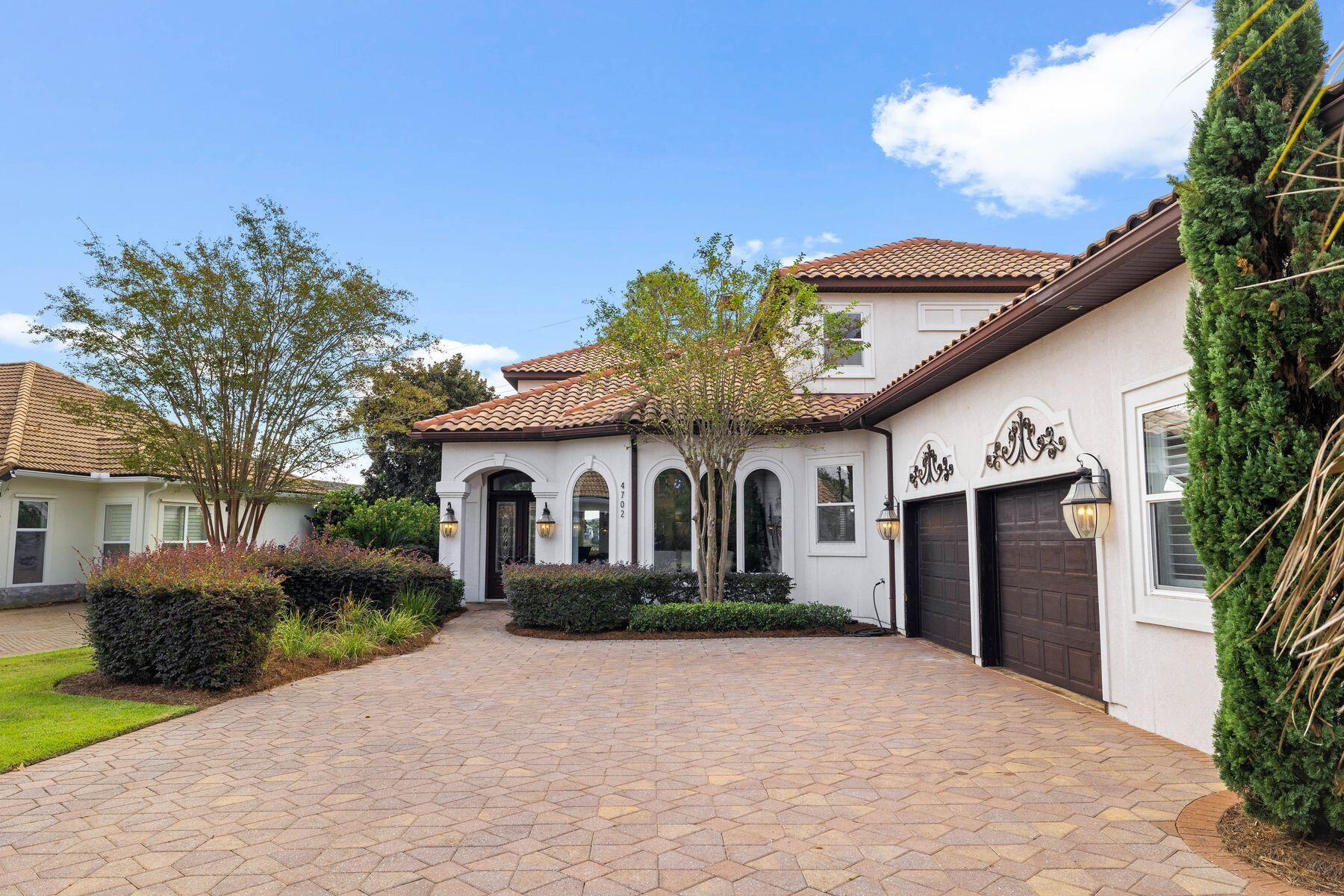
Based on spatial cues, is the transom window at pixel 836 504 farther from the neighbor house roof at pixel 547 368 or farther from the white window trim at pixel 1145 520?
the neighbor house roof at pixel 547 368

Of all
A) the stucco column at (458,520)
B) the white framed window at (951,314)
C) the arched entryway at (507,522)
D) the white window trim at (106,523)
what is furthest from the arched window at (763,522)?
the white window trim at (106,523)

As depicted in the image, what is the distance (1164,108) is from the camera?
1955 millimetres

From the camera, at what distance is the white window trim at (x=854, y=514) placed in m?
13.1

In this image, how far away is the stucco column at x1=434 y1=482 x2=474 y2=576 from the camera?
611 inches

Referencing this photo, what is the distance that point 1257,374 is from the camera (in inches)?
147

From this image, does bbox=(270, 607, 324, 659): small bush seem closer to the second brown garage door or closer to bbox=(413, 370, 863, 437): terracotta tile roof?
bbox=(413, 370, 863, 437): terracotta tile roof

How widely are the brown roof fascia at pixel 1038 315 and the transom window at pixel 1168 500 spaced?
110cm

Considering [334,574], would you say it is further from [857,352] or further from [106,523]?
[106,523]

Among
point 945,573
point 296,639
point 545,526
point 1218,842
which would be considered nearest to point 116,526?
point 545,526

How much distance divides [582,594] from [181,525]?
13.5 meters

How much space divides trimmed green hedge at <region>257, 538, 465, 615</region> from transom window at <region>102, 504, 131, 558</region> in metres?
9.70

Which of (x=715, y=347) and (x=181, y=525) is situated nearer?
(x=715, y=347)

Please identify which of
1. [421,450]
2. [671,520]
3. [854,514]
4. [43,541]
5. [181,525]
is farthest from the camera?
[421,450]

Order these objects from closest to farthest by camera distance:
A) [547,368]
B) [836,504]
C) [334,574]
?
[334,574]
[836,504]
[547,368]
